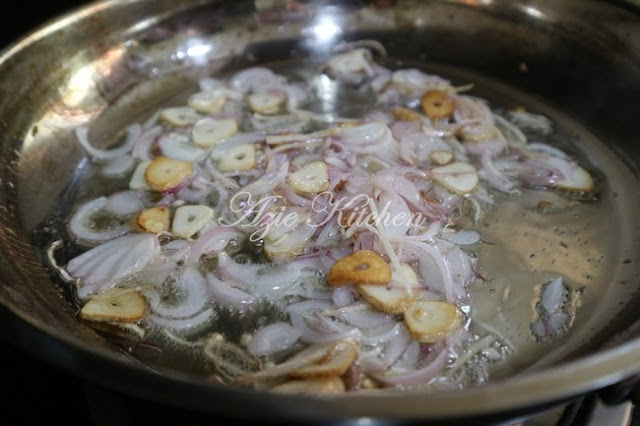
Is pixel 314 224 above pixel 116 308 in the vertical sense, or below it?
above

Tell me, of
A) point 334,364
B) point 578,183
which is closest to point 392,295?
point 334,364

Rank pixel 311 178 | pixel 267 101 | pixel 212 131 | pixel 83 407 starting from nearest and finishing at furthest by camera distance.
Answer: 1. pixel 83 407
2. pixel 311 178
3. pixel 212 131
4. pixel 267 101

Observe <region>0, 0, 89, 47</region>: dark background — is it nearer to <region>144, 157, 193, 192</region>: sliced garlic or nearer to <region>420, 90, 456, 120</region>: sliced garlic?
<region>144, 157, 193, 192</region>: sliced garlic

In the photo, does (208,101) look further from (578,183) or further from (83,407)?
(578,183)

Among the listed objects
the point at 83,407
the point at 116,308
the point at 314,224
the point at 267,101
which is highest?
the point at 267,101

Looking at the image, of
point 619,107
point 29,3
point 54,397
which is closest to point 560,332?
point 619,107

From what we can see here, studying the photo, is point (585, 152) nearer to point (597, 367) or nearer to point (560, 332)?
point (560, 332)

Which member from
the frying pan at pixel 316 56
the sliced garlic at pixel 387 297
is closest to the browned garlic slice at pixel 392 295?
the sliced garlic at pixel 387 297
